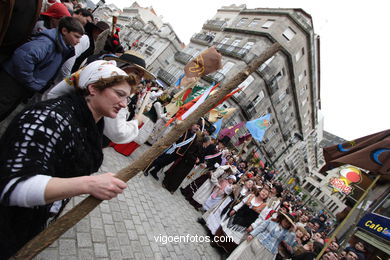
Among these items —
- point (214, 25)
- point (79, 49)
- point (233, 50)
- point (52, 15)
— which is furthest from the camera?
point (214, 25)

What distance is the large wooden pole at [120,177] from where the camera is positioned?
3.49 feet

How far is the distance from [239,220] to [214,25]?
107ft

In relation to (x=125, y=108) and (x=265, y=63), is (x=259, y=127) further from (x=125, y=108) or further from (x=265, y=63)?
(x=265, y=63)

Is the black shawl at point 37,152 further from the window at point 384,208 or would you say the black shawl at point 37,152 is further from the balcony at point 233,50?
the balcony at point 233,50

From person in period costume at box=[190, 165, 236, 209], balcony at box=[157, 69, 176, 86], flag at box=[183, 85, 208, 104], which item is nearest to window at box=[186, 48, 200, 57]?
balcony at box=[157, 69, 176, 86]

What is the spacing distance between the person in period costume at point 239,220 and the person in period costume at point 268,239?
2.88ft

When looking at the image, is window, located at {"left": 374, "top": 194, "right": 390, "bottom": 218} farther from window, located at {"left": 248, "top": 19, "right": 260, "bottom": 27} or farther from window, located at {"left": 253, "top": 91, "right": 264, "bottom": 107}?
window, located at {"left": 248, "top": 19, "right": 260, "bottom": 27}

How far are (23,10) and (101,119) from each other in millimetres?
1325

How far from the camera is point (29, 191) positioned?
979mm

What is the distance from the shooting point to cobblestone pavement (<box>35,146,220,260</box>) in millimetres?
2758

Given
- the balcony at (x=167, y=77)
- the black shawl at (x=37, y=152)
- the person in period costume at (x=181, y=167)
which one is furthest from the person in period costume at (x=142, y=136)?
the balcony at (x=167, y=77)

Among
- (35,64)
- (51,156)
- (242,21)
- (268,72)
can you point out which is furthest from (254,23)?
(51,156)

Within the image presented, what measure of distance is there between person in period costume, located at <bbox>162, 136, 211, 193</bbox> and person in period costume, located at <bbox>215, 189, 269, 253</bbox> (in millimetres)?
1849

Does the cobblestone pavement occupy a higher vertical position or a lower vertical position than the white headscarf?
lower
